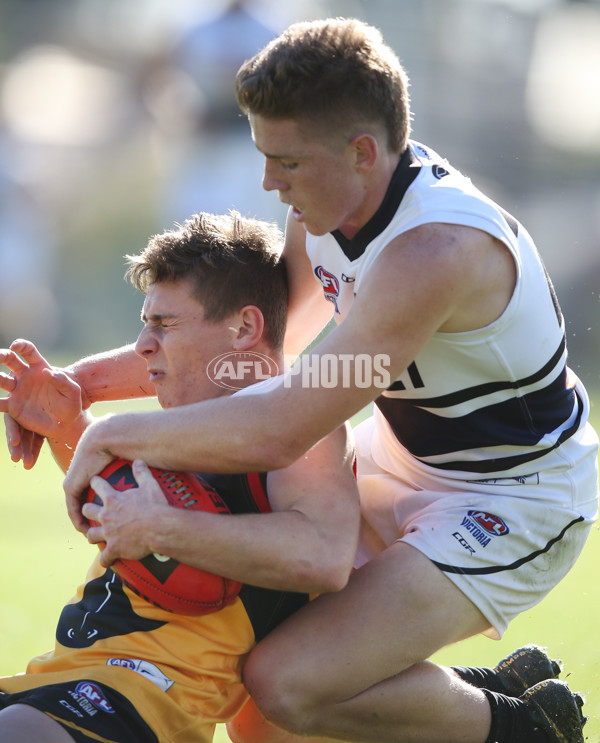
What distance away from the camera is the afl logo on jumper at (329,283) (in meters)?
2.87

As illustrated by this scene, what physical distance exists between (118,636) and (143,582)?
183 millimetres

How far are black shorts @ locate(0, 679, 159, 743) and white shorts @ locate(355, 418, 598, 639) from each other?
0.97 meters

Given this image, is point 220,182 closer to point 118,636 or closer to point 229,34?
point 229,34

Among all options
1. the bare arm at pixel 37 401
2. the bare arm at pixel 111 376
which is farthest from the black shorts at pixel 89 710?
the bare arm at pixel 111 376

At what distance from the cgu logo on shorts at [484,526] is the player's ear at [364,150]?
3.63 feet

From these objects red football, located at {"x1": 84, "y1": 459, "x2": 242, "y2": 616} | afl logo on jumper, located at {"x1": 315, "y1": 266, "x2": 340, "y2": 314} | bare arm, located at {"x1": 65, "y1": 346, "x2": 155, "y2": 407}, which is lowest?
red football, located at {"x1": 84, "y1": 459, "x2": 242, "y2": 616}

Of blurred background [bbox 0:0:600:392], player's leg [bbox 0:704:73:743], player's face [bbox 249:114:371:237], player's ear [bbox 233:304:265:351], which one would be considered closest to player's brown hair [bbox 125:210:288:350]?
player's ear [bbox 233:304:265:351]

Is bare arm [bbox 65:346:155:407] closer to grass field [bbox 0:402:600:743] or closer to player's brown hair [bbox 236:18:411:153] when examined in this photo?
grass field [bbox 0:402:600:743]

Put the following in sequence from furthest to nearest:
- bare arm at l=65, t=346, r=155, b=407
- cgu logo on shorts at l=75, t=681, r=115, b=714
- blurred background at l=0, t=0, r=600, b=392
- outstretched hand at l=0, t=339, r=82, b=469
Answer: blurred background at l=0, t=0, r=600, b=392 → bare arm at l=65, t=346, r=155, b=407 → outstretched hand at l=0, t=339, r=82, b=469 → cgu logo on shorts at l=75, t=681, r=115, b=714

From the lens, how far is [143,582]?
2305mm

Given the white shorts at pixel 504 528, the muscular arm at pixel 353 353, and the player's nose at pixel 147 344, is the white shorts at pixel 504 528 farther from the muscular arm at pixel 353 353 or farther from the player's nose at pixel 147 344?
the player's nose at pixel 147 344

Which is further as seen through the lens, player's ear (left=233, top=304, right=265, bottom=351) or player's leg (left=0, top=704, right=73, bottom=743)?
player's ear (left=233, top=304, right=265, bottom=351)

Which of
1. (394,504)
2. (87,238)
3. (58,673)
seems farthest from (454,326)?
(87,238)

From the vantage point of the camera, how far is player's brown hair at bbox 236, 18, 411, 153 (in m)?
2.36
